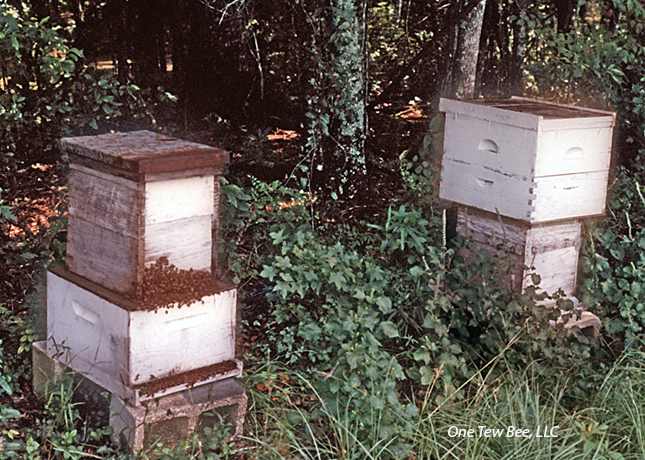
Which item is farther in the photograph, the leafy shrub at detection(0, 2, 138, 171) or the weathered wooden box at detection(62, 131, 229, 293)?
the leafy shrub at detection(0, 2, 138, 171)

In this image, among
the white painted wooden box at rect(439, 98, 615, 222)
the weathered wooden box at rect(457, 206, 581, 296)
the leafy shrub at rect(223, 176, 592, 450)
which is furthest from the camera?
the weathered wooden box at rect(457, 206, 581, 296)

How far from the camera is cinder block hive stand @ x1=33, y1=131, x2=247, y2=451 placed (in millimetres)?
2602

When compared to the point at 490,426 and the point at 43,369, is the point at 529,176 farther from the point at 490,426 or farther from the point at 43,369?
the point at 43,369

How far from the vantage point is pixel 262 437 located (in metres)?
2.96

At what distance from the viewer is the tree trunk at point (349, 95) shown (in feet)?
15.2

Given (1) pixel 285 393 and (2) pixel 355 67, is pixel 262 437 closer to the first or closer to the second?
(1) pixel 285 393

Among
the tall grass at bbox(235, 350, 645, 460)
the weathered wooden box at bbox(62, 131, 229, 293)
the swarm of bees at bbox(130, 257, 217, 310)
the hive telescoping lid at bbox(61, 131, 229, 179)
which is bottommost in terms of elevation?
the tall grass at bbox(235, 350, 645, 460)

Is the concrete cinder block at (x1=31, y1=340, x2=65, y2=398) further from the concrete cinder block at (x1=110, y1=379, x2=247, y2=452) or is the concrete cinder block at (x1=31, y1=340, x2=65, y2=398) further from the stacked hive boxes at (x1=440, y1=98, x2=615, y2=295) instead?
the stacked hive boxes at (x1=440, y1=98, x2=615, y2=295)

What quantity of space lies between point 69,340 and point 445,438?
1534 millimetres

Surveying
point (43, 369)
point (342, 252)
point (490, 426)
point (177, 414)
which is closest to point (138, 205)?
point (177, 414)

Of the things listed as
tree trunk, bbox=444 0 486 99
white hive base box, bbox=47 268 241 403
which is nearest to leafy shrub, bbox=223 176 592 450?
white hive base box, bbox=47 268 241 403

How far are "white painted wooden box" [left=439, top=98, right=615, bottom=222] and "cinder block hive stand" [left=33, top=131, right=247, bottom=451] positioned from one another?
132cm

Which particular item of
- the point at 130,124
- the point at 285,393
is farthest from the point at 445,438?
the point at 130,124

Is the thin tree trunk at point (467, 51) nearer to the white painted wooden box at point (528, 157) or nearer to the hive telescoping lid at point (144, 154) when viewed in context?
the white painted wooden box at point (528, 157)
